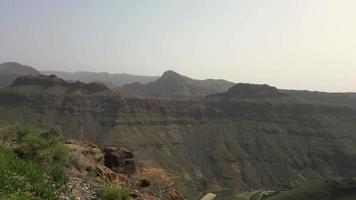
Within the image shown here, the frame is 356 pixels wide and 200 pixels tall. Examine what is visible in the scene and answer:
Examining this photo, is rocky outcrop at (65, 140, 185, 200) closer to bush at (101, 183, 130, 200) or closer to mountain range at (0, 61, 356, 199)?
bush at (101, 183, 130, 200)

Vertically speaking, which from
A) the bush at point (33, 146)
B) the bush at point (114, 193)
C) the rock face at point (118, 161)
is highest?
the bush at point (33, 146)

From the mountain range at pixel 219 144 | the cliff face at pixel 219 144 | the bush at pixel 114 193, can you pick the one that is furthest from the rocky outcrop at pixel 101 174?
the cliff face at pixel 219 144

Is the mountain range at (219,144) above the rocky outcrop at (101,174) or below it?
below

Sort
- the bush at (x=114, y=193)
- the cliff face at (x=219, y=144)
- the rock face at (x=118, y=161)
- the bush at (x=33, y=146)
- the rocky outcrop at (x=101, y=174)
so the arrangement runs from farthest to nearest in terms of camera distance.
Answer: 1. the cliff face at (x=219, y=144)
2. the rock face at (x=118, y=161)
3. the bush at (x=33, y=146)
4. the rocky outcrop at (x=101, y=174)
5. the bush at (x=114, y=193)

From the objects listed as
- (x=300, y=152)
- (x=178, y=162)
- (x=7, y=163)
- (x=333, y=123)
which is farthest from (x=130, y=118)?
(x=7, y=163)

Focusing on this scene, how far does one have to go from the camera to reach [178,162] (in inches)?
6909

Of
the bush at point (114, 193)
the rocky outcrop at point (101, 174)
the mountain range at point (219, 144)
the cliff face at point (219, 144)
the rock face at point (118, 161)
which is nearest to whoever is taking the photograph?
the bush at point (114, 193)

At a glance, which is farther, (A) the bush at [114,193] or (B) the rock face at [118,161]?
(B) the rock face at [118,161]

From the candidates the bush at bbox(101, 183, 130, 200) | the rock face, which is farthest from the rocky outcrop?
the bush at bbox(101, 183, 130, 200)

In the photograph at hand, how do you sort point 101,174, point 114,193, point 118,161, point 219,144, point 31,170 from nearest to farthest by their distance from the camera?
point 114,193
point 31,170
point 101,174
point 118,161
point 219,144

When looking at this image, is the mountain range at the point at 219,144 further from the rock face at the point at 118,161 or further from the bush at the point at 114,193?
the bush at the point at 114,193

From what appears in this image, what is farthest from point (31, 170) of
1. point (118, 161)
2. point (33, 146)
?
point (118, 161)

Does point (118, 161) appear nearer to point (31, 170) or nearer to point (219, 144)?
point (31, 170)

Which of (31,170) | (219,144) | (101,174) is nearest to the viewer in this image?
(31,170)
